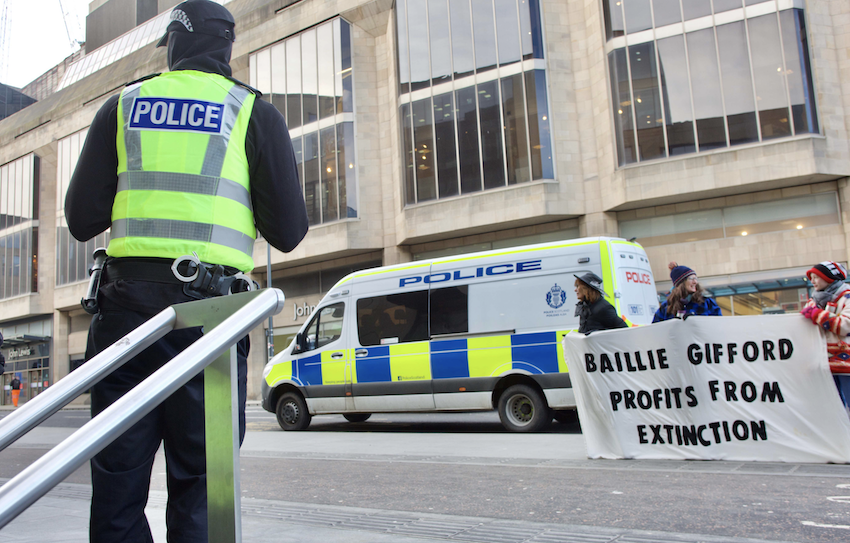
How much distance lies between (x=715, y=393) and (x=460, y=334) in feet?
15.3

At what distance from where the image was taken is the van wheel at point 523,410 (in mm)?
9125

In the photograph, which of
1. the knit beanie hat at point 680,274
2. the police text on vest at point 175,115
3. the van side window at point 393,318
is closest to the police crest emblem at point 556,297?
the van side window at point 393,318

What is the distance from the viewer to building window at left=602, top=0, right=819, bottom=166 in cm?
1800

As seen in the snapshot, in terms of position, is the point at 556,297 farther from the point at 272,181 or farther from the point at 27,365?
the point at 27,365

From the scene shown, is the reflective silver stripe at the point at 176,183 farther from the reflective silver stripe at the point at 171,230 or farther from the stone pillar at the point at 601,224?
the stone pillar at the point at 601,224

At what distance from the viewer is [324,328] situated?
11.2 metres

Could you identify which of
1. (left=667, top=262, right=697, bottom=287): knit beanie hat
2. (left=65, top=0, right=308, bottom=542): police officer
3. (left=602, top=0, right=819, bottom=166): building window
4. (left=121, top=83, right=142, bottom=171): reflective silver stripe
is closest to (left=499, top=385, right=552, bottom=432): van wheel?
(left=667, top=262, right=697, bottom=287): knit beanie hat

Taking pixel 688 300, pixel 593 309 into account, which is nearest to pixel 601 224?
pixel 593 309

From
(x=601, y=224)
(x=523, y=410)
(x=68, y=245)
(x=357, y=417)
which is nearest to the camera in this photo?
(x=523, y=410)

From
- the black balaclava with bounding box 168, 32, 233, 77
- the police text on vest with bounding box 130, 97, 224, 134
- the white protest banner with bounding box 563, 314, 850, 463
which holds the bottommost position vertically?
the white protest banner with bounding box 563, 314, 850, 463

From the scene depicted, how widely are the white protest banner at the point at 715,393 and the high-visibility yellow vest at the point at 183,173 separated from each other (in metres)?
4.76

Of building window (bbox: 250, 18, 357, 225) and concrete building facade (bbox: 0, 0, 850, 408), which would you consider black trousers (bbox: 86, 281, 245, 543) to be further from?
building window (bbox: 250, 18, 357, 225)

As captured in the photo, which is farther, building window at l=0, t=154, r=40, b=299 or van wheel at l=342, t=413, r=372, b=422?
building window at l=0, t=154, r=40, b=299

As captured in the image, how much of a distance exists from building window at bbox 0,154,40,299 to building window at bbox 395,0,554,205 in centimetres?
2615
